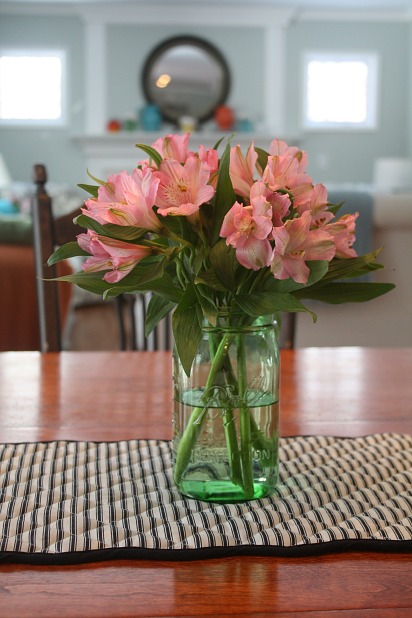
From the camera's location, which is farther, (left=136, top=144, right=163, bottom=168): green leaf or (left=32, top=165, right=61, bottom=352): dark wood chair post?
(left=32, top=165, right=61, bottom=352): dark wood chair post

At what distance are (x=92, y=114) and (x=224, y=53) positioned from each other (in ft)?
5.01

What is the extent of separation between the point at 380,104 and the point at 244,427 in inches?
337

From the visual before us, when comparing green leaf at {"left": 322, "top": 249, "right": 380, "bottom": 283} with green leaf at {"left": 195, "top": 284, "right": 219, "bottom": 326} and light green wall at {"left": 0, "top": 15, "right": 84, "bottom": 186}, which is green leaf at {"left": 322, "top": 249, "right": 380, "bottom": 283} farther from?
light green wall at {"left": 0, "top": 15, "right": 84, "bottom": 186}

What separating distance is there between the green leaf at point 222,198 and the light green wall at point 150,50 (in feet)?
26.3

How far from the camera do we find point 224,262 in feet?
2.28

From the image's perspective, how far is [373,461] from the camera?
863 mm

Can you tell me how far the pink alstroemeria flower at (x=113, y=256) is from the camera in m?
0.68

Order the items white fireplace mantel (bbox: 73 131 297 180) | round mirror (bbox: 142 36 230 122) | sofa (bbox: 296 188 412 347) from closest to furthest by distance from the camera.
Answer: sofa (bbox: 296 188 412 347) < white fireplace mantel (bbox: 73 131 297 180) < round mirror (bbox: 142 36 230 122)

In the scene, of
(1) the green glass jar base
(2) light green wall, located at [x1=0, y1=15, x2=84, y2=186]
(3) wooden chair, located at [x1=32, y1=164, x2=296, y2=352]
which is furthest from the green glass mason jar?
(2) light green wall, located at [x1=0, y1=15, x2=84, y2=186]

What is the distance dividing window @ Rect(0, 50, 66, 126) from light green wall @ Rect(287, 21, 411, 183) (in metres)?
2.46

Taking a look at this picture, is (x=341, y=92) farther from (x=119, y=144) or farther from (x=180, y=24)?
(x=119, y=144)

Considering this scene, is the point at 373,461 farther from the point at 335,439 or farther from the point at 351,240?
the point at 351,240

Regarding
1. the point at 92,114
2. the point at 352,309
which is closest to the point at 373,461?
the point at 352,309

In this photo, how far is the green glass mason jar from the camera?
73 centimetres
